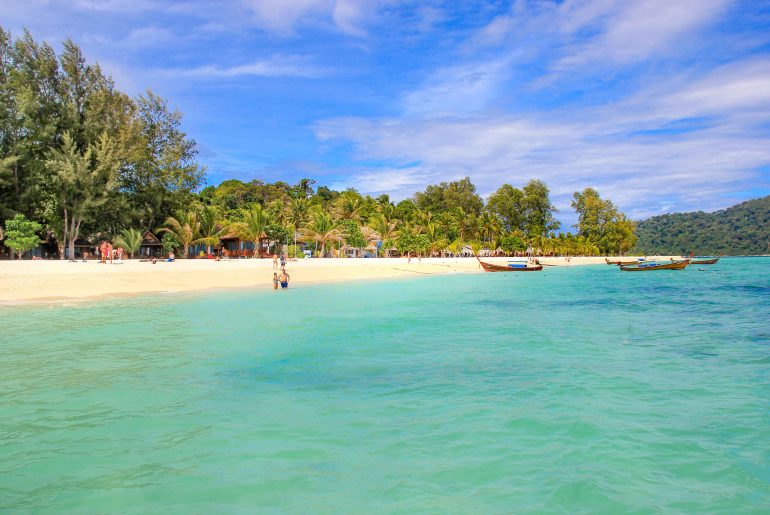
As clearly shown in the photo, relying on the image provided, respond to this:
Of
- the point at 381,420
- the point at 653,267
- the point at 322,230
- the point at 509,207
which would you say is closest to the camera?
the point at 381,420

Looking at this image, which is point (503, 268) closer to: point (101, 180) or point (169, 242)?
point (169, 242)

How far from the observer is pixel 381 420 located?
19.5 feet

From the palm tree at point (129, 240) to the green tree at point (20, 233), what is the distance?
19.9ft

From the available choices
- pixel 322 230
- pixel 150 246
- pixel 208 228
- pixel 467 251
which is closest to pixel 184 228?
pixel 208 228

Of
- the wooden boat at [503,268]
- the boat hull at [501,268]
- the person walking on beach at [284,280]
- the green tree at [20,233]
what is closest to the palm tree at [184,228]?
the green tree at [20,233]

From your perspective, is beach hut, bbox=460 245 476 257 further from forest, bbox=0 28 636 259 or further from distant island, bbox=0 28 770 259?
forest, bbox=0 28 636 259

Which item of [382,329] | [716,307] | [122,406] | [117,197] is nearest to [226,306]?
[382,329]

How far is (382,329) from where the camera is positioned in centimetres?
1289

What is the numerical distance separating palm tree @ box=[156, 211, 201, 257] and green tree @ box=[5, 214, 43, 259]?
1029 cm

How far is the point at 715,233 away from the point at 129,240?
5640 inches

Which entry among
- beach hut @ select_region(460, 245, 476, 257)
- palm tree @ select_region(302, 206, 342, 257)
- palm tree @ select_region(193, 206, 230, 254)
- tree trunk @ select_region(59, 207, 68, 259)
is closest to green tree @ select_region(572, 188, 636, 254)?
beach hut @ select_region(460, 245, 476, 257)

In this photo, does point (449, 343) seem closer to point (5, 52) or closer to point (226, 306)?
point (226, 306)

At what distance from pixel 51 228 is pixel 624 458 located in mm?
43088

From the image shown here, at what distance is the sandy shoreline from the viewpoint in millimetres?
20688
